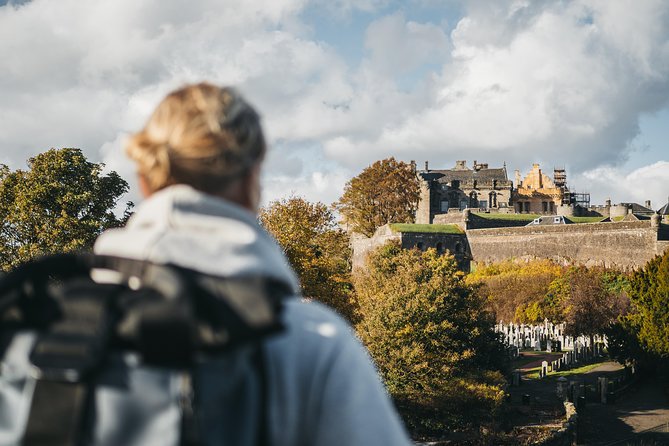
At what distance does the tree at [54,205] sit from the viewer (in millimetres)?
25547

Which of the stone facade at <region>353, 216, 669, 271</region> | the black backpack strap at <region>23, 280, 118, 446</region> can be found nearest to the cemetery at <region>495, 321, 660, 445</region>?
the stone facade at <region>353, 216, 669, 271</region>

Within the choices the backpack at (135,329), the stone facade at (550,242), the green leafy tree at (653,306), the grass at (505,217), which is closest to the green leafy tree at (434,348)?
the green leafy tree at (653,306)

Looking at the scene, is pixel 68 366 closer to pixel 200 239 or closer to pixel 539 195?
pixel 200 239

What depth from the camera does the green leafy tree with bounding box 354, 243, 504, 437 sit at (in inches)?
836

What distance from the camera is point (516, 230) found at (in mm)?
57062

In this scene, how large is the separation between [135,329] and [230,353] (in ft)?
0.66

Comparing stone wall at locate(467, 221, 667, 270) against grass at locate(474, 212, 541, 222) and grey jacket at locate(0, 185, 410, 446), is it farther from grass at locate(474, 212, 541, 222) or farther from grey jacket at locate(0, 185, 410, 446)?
grey jacket at locate(0, 185, 410, 446)

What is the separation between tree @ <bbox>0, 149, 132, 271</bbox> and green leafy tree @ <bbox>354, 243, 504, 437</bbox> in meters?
11.2

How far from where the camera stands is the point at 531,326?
1786 inches

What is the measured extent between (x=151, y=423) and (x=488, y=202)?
78507 mm

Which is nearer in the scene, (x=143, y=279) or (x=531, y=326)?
(x=143, y=279)

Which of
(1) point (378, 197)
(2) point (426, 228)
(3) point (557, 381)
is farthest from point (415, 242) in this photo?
(3) point (557, 381)

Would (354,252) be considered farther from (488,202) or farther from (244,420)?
(244,420)

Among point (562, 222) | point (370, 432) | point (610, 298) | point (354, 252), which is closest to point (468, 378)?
point (370, 432)
